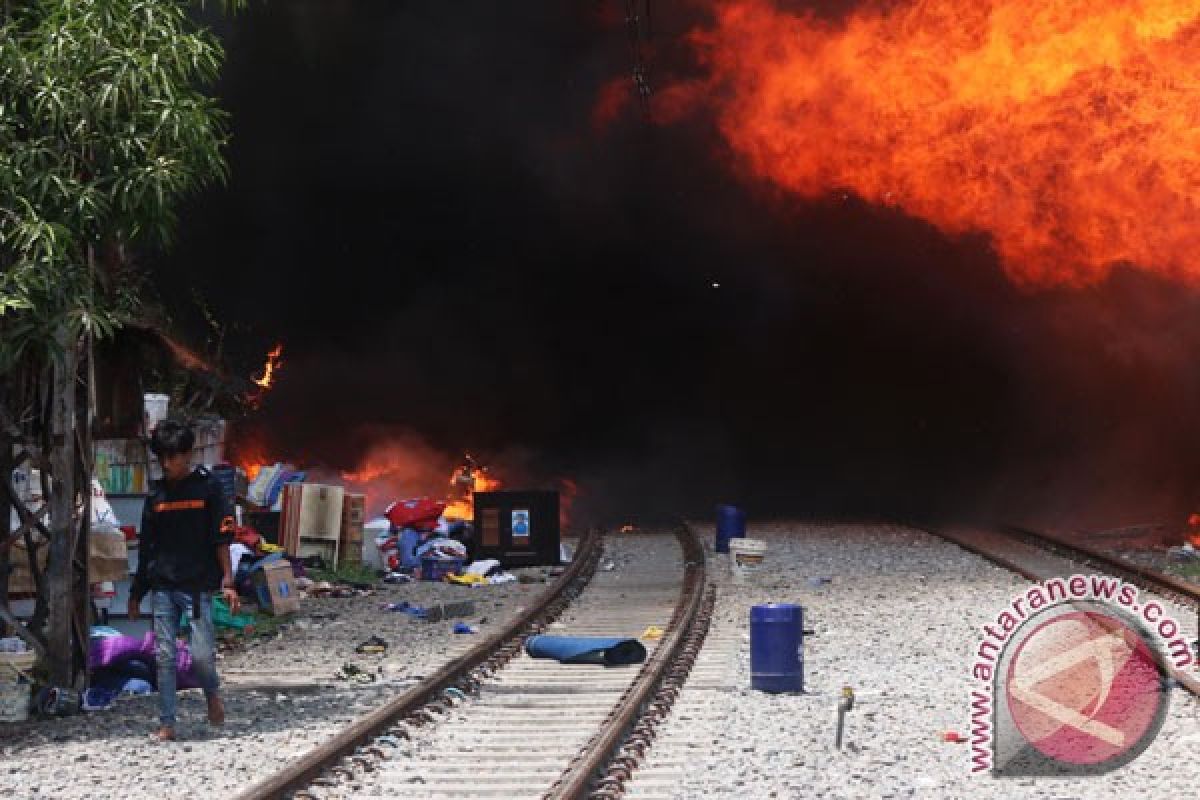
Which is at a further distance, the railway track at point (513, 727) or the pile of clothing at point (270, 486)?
the pile of clothing at point (270, 486)

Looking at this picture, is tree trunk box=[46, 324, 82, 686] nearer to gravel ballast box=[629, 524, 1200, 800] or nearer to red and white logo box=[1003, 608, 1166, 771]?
gravel ballast box=[629, 524, 1200, 800]

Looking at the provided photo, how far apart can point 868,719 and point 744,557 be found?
872cm

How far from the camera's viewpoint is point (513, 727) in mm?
9414

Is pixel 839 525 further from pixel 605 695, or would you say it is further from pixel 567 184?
pixel 605 695

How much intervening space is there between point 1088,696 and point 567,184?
26344mm

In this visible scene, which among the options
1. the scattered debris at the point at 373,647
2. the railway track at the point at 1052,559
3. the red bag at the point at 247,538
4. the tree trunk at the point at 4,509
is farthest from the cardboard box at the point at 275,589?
the railway track at the point at 1052,559

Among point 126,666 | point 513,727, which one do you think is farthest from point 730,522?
point 513,727

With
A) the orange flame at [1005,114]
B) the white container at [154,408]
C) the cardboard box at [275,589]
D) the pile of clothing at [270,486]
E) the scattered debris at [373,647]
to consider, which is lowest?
the scattered debris at [373,647]

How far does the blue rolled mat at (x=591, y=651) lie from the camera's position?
11.8m

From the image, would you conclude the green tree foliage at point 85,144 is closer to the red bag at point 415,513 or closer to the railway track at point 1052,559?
the railway track at point 1052,559

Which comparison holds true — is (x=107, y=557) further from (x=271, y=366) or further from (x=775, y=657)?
(x=271, y=366)

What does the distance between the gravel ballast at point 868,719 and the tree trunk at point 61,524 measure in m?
3.95

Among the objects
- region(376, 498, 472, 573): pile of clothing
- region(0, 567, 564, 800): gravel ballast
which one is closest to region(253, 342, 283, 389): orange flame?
region(376, 498, 472, 573): pile of clothing

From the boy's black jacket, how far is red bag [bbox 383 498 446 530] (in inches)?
426
